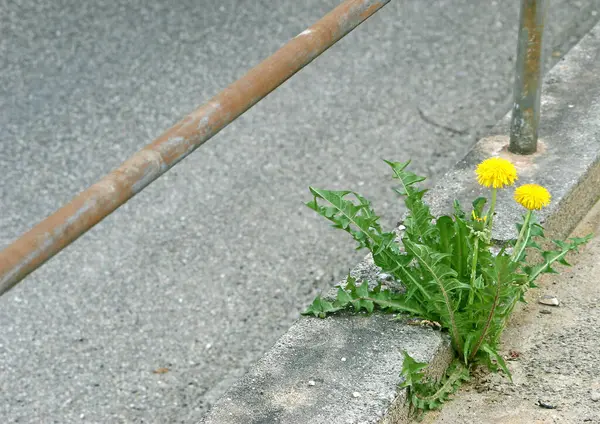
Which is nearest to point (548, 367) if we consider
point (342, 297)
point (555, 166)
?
point (342, 297)

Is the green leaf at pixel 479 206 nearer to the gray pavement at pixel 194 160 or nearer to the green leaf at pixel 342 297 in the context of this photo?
the green leaf at pixel 342 297

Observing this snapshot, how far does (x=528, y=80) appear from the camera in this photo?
264cm

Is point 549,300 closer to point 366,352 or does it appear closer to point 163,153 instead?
point 366,352

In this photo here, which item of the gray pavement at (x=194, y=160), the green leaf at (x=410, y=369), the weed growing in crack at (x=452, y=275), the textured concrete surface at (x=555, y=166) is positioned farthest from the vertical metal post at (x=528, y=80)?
the green leaf at (x=410, y=369)

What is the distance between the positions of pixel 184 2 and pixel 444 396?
329cm

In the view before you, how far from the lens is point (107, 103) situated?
420cm

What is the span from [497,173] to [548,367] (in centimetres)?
47

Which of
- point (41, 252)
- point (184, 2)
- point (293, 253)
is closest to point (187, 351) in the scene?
point (293, 253)

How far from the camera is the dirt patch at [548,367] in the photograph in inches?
81.6

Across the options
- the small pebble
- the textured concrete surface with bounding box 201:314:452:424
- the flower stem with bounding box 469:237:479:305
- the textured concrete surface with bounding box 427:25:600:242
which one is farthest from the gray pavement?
the flower stem with bounding box 469:237:479:305

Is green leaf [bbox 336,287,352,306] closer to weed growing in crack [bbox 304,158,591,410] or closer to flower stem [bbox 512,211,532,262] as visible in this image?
weed growing in crack [bbox 304,158,591,410]

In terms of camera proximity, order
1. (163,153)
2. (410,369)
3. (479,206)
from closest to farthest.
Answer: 1. (163,153)
2. (410,369)
3. (479,206)

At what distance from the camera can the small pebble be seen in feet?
7.91

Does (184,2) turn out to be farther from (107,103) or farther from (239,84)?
(239,84)
